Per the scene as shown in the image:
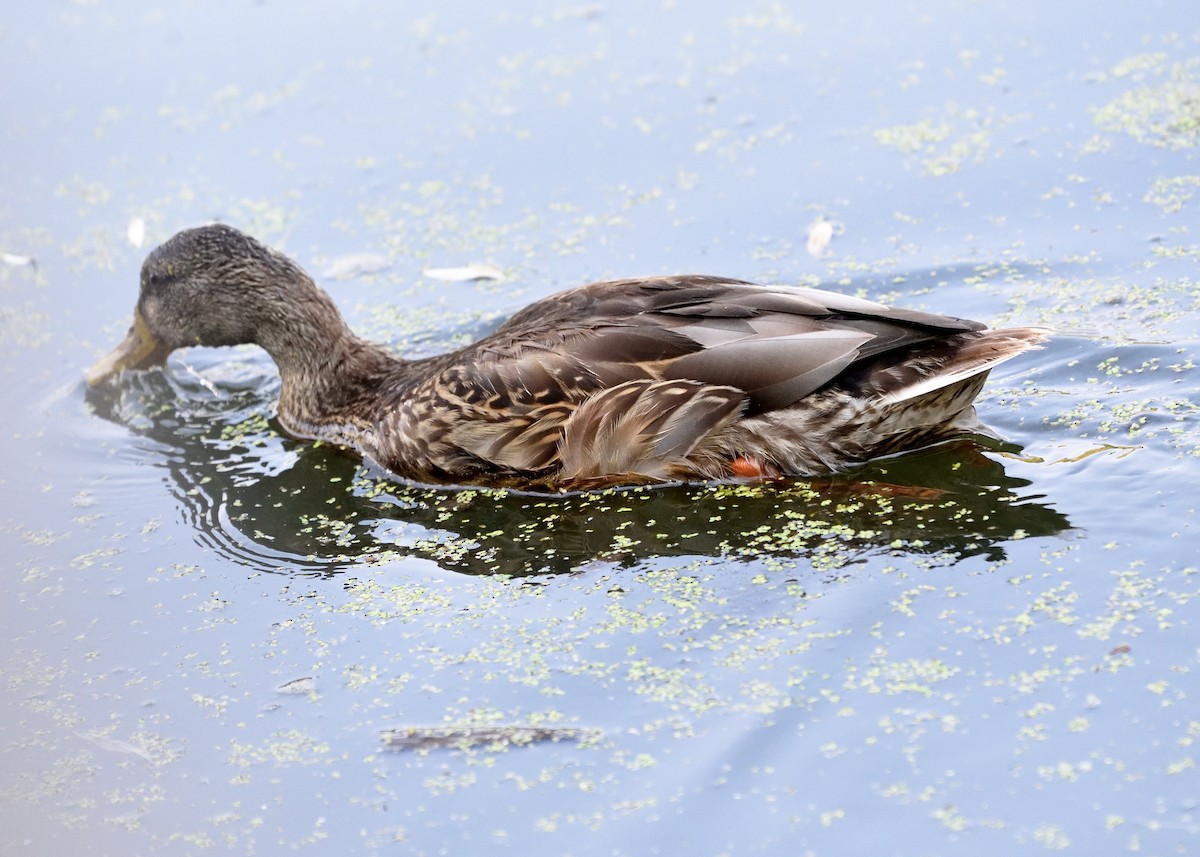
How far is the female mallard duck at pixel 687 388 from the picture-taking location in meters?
5.52

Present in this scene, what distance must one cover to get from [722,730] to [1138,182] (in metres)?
4.65

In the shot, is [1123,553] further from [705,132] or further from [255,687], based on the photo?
[705,132]

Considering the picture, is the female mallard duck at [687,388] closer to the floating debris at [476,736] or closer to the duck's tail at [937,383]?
the duck's tail at [937,383]

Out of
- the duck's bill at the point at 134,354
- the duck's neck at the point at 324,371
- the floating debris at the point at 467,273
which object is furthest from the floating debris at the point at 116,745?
the floating debris at the point at 467,273

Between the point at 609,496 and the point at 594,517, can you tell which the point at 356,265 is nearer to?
the point at 609,496

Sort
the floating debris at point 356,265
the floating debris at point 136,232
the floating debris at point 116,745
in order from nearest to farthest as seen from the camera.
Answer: the floating debris at point 116,745 → the floating debris at point 356,265 → the floating debris at point 136,232

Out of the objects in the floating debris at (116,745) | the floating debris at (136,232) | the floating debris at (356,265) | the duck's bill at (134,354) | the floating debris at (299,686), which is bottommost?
the floating debris at (116,745)

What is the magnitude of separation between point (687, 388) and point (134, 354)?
3.34 m

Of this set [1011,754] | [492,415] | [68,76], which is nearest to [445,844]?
[1011,754]

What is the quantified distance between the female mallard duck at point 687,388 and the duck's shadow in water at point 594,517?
0.12 meters

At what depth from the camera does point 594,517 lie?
5.70 meters

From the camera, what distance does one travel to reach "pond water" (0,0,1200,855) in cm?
407

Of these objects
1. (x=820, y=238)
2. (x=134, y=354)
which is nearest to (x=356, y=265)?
(x=134, y=354)

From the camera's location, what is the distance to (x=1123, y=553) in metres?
4.77
